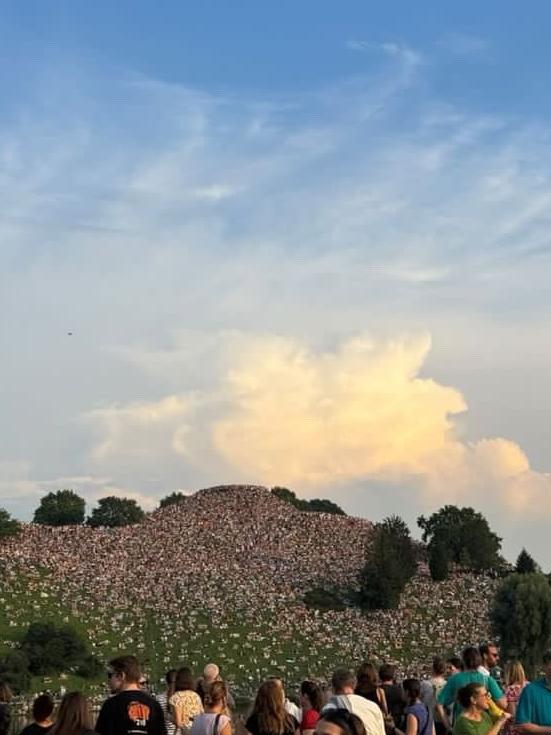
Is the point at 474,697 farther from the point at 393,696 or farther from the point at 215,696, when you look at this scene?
the point at 393,696

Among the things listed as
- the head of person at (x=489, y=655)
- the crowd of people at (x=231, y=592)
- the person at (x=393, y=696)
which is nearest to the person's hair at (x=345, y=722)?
the person at (x=393, y=696)

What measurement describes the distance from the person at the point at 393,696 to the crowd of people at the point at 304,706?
0.6 inches

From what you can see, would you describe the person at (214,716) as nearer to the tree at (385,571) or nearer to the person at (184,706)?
the person at (184,706)

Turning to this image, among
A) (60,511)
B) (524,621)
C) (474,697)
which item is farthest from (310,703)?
(60,511)

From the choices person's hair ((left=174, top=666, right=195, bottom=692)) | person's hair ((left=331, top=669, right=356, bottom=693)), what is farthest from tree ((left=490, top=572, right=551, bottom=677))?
person's hair ((left=331, top=669, right=356, bottom=693))

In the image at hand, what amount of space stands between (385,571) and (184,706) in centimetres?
8934

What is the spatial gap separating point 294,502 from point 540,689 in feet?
468

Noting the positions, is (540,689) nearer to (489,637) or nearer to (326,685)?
(326,685)

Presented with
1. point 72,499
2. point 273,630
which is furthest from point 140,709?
point 72,499

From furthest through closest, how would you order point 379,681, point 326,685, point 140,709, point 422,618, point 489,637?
point 422,618 < point 489,637 < point 326,685 < point 379,681 < point 140,709

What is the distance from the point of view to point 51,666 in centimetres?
7694

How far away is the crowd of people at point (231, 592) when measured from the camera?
85562 millimetres

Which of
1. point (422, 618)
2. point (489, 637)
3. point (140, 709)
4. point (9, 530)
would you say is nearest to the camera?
point (140, 709)

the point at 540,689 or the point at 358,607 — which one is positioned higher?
the point at 358,607
